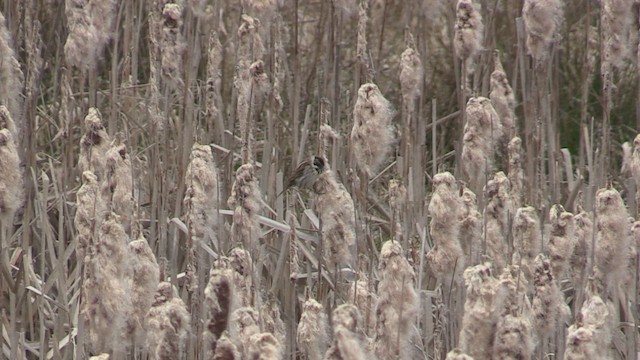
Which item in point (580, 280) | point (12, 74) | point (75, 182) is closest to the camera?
point (580, 280)

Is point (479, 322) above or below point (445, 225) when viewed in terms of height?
below

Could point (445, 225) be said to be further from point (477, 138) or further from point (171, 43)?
point (171, 43)

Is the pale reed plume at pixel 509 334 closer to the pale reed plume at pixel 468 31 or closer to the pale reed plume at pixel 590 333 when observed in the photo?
the pale reed plume at pixel 590 333

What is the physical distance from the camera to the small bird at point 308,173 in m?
1.80

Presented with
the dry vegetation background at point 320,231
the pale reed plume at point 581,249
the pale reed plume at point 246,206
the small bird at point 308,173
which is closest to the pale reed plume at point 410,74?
the dry vegetation background at point 320,231

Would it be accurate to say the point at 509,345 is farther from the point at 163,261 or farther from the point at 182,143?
the point at 182,143

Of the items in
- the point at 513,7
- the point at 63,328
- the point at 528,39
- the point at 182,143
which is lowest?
the point at 63,328

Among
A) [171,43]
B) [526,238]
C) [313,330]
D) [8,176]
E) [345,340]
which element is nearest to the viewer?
[345,340]

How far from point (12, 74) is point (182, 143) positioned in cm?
46

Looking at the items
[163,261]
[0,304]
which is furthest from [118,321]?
[0,304]

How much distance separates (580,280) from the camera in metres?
A: 1.87

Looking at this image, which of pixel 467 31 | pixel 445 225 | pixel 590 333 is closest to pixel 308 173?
pixel 445 225

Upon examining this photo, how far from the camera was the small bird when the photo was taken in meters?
1.80

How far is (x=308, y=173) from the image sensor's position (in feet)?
6.12
